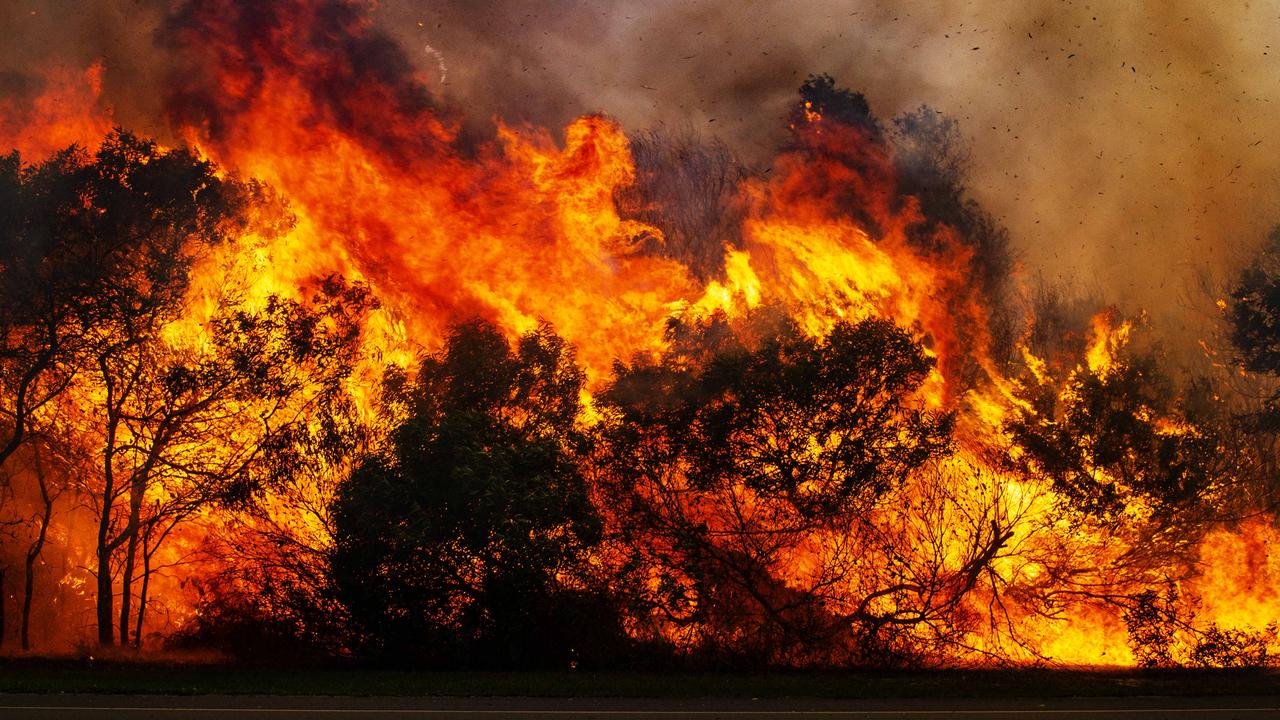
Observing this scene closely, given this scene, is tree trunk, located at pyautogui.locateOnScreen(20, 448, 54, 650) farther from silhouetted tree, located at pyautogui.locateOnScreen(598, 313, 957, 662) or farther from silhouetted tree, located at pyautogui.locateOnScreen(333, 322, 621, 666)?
silhouetted tree, located at pyautogui.locateOnScreen(598, 313, 957, 662)

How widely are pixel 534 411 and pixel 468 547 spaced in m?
3.75

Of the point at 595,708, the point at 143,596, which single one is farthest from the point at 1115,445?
the point at 143,596

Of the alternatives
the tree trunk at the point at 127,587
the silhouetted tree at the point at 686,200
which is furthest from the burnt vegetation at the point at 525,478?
the silhouetted tree at the point at 686,200

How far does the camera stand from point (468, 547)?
70.9 ft

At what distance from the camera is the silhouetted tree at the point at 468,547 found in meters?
21.4

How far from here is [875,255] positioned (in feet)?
88.3

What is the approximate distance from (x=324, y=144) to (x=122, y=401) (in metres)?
7.92

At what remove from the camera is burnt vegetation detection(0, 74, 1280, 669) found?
22.1 meters

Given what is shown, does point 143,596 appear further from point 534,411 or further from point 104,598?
point 534,411

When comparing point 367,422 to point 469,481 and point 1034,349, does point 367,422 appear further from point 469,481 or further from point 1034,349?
point 1034,349

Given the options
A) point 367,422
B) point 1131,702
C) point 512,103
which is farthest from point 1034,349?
point 367,422

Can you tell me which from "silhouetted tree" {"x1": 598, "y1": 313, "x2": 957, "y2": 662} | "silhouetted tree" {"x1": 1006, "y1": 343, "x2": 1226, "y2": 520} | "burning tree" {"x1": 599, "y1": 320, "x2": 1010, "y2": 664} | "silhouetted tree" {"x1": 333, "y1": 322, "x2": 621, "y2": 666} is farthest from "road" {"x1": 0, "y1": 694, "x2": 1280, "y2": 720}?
"silhouetted tree" {"x1": 1006, "y1": 343, "x2": 1226, "y2": 520}

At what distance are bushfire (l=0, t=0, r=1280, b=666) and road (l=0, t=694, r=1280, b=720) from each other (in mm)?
4358

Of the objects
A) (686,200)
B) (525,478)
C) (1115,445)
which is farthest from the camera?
(686,200)
